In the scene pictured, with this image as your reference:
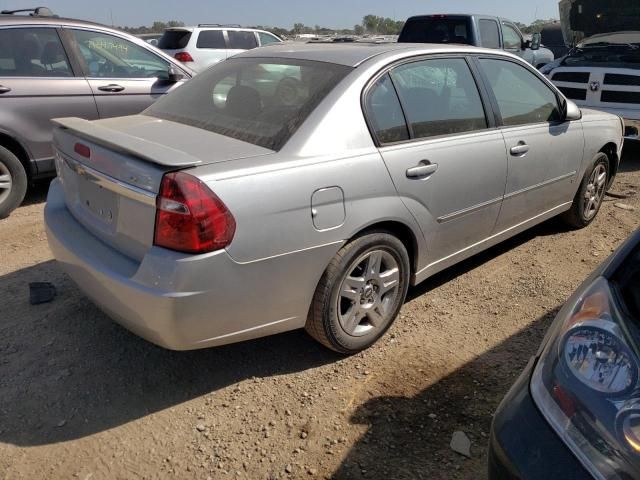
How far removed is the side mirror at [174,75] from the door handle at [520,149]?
3.70 m

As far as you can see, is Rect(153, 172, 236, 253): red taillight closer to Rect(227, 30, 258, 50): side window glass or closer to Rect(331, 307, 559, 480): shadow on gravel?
Rect(331, 307, 559, 480): shadow on gravel

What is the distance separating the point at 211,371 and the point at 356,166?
1319 millimetres

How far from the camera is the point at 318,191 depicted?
258cm

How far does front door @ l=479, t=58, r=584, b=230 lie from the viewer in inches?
148

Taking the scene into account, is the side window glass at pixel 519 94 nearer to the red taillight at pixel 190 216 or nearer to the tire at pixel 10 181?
the red taillight at pixel 190 216

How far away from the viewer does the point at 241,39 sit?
12.5 meters

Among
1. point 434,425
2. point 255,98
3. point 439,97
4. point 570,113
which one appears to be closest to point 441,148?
point 439,97

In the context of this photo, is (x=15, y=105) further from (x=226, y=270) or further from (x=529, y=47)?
(x=529, y=47)

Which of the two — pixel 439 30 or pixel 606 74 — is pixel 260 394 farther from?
pixel 439 30

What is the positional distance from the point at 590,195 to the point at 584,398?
393cm

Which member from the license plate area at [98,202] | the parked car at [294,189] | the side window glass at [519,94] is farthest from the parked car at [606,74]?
the license plate area at [98,202]

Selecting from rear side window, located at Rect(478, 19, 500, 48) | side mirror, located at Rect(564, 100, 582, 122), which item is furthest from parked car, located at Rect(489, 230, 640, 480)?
rear side window, located at Rect(478, 19, 500, 48)

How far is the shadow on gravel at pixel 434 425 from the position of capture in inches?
91.8

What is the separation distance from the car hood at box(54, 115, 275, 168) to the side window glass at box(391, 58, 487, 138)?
103 cm
